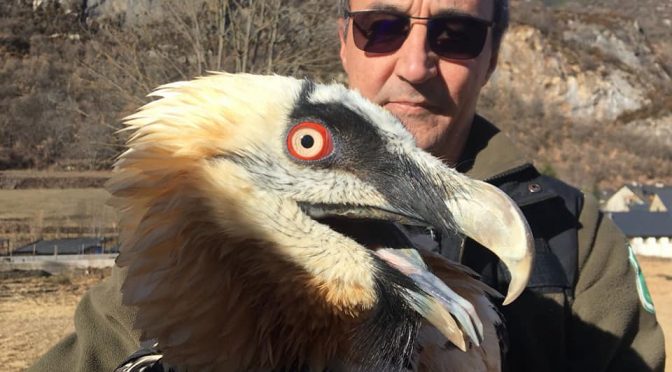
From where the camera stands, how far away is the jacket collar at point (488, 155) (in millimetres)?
2570

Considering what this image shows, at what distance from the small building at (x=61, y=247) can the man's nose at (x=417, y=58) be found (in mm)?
17287

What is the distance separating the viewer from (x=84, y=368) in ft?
8.00

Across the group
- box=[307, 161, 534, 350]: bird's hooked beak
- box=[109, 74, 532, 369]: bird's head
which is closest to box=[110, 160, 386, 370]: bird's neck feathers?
box=[109, 74, 532, 369]: bird's head

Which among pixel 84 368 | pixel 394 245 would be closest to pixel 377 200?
pixel 394 245

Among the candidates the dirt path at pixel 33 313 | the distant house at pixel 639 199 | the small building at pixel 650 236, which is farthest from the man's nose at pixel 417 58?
the distant house at pixel 639 199

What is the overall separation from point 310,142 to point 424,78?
0.89m

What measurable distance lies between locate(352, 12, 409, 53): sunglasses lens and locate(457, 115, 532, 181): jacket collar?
0.54 metres

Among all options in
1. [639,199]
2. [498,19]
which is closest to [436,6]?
[498,19]

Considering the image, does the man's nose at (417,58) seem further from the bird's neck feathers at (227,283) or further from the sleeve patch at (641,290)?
Result: the sleeve patch at (641,290)

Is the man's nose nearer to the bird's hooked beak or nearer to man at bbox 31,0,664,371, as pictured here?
man at bbox 31,0,664,371

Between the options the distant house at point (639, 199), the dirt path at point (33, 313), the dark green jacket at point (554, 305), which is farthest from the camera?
the distant house at point (639, 199)

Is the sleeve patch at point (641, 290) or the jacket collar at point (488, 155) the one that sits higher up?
the jacket collar at point (488, 155)

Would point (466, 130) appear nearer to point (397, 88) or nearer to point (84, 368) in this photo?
point (397, 88)

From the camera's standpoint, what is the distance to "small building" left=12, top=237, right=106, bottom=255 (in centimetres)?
1811
